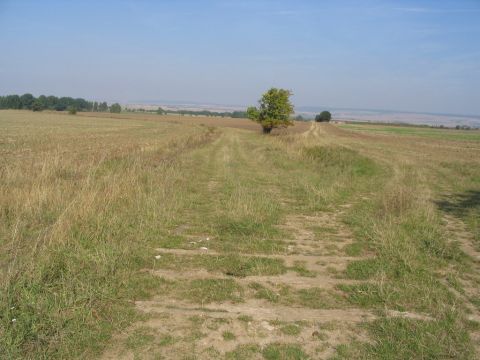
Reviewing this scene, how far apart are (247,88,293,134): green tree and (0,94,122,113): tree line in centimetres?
7868

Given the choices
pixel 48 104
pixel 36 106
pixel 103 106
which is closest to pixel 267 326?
pixel 36 106

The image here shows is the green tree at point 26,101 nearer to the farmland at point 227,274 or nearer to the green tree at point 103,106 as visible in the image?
the green tree at point 103,106

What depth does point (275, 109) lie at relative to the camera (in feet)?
169

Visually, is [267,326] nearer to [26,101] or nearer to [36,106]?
[36,106]

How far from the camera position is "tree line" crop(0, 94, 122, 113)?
124 metres

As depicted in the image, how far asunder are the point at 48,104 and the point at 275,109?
12125 centimetres

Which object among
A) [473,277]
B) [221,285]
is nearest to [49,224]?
[221,285]

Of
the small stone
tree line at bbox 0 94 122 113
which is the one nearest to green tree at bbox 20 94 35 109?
tree line at bbox 0 94 122 113

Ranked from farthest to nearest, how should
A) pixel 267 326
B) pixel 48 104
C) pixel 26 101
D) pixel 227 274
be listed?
1. pixel 48 104
2. pixel 26 101
3. pixel 227 274
4. pixel 267 326

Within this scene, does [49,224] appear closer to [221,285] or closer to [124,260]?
[124,260]

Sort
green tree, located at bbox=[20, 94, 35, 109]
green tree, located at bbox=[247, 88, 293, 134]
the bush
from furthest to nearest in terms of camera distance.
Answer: green tree, located at bbox=[20, 94, 35, 109] < the bush < green tree, located at bbox=[247, 88, 293, 134]

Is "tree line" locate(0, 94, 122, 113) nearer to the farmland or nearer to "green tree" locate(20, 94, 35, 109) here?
"green tree" locate(20, 94, 35, 109)

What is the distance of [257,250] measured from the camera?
7.18m

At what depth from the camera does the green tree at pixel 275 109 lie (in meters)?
50.9
